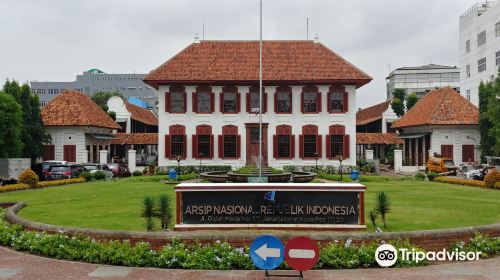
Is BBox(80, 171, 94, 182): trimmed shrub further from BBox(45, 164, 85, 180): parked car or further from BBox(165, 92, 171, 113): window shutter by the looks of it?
BBox(165, 92, 171, 113): window shutter

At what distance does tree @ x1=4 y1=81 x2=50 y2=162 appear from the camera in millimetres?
41756

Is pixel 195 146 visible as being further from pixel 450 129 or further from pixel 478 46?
pixel 478 46

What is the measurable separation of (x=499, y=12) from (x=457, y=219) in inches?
1722

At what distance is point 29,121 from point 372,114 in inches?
1544

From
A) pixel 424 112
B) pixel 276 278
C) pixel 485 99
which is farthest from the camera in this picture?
pixel 424 112

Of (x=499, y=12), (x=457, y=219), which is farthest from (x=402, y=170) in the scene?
(x=457, y=219)

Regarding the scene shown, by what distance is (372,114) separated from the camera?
64000 mm

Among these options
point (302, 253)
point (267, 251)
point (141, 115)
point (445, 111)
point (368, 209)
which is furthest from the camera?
point (141, 115)

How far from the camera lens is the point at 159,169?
134ft

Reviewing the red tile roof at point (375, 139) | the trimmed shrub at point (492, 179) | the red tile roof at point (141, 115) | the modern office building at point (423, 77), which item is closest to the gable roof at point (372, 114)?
the red tile roof at point (375, 139)

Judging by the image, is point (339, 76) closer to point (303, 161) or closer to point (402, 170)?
point (303, 161)

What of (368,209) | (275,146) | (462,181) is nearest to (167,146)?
A: (275,146)

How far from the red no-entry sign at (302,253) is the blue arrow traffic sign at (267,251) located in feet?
0.58

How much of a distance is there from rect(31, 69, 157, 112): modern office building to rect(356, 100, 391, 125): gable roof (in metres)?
78.0
